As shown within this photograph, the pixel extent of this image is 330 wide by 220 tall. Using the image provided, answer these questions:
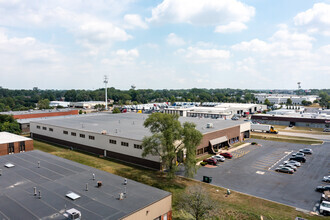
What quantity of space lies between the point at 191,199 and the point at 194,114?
310 feet

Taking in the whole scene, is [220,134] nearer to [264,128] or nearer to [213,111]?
[264,128]

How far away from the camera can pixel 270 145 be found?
212 ft

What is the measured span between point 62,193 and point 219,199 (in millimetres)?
20538

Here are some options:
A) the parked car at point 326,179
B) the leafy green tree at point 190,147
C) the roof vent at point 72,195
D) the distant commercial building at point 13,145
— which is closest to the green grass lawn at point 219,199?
the leafy green tree at point 190,147

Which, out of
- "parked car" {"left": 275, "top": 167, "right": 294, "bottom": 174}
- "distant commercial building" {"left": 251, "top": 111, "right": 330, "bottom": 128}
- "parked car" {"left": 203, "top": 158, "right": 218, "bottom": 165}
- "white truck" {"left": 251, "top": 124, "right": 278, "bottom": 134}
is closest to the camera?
"parked car" {"left": 275, "top": 167, "right": 294, "bottom": 174}

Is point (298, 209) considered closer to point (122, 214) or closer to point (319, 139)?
point (122, 214)

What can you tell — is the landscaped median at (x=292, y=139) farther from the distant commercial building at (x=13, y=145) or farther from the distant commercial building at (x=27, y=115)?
the distant commercial building at (x=27, y=115)

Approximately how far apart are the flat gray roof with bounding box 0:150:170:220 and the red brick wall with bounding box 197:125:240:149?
27.3m

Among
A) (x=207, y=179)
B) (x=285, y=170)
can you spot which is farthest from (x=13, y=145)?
(x=285, y=170)

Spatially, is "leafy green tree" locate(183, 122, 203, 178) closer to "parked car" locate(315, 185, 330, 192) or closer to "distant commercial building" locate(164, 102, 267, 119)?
"parked car" locate(315, 185, 330, 192)

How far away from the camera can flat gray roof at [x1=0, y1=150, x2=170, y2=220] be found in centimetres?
2050

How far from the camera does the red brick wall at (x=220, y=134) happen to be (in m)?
53.0

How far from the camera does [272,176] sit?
40438mm

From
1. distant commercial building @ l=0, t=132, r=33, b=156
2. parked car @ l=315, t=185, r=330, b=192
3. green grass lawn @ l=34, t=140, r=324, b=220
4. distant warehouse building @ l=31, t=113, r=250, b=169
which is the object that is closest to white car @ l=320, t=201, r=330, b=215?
green grass lawn @ l=34, t=140, r=324, b=220
